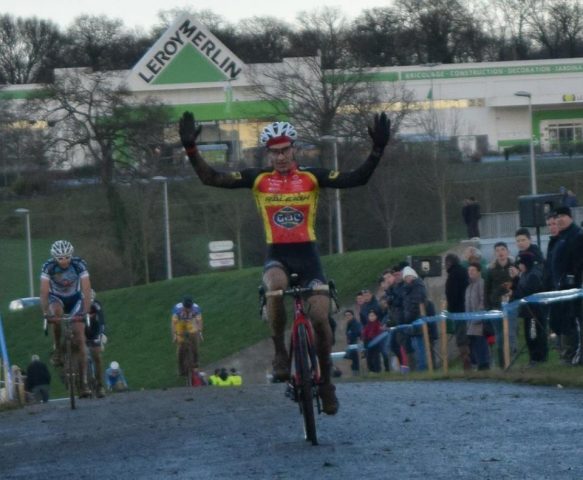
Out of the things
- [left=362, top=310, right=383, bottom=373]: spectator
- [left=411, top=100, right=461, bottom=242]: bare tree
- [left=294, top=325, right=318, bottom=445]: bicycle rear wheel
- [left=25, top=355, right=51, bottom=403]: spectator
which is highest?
[left=411, top=100, right=461, bottom=242]: bare tree

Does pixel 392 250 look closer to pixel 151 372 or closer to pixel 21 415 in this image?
pixel 151 372

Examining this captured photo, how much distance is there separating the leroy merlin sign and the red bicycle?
8164 cm

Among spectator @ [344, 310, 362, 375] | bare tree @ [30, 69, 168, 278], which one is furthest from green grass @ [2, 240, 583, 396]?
spectator @ [344, 310, 362, 375]

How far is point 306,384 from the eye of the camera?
11438mm

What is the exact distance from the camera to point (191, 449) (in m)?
11.4

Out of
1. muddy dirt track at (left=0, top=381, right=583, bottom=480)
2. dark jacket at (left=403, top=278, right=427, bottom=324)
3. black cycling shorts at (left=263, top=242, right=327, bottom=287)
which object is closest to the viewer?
muddy dirt track at (left=0, top=381, right=583, bottom=480)

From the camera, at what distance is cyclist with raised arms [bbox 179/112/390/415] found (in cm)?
1182

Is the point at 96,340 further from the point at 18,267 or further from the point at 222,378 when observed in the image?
the point at 18,267

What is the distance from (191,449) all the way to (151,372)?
35601 millimetres

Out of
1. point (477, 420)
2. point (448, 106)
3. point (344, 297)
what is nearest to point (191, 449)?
point (477, 420)

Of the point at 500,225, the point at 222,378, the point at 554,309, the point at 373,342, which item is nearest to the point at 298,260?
the point at 554,309

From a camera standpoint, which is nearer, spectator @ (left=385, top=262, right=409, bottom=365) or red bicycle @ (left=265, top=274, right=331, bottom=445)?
red bicycle @ (left=265, top=274, right=331, bottom=445)

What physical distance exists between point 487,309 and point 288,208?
9.98 m

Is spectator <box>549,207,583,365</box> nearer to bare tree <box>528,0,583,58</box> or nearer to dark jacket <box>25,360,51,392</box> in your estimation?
dark jacket <box>25,360,51,392</box>
